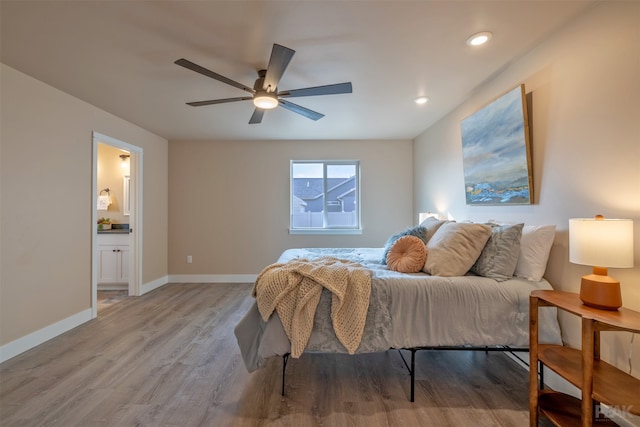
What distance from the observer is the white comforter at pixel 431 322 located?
→ 1.74 m

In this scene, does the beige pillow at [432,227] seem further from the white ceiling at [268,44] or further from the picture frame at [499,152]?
the white ceiling at [268,44]

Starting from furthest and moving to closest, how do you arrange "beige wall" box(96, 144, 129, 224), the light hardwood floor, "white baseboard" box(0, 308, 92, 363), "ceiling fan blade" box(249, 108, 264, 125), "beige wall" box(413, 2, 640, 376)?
"beige wall" box(96, 144, 129, 224)
"ceiling fan blade" box(249, 108, 264, 125)
"white baseboard" box(0, 308, 92, 363)
the light hardwood floor
"beige wall" box(413, 2, 640, 376)

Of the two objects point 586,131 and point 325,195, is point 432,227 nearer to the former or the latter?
point 586,131

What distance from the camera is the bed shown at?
1745mm

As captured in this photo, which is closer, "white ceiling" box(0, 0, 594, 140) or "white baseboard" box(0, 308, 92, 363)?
"white ceiling" box(0, 0, 594, 140)

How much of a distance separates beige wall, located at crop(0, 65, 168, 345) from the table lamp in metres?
4.10

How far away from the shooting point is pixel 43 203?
2.57m

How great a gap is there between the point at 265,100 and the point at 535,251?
7.67 ft

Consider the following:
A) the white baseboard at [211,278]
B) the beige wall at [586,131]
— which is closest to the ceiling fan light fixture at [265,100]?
the beige wall at [586,131]

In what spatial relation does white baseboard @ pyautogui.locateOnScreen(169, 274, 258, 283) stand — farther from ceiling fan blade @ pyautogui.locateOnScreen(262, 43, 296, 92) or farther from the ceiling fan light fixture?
ceiling fan blade @ pyautogui.locateOnScreen(262, 43, 296, 92)

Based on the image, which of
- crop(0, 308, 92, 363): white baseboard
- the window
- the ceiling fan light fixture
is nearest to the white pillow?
the ceiling fan light fixture

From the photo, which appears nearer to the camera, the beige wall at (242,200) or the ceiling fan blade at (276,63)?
the ceiling fan blade at (276,63)

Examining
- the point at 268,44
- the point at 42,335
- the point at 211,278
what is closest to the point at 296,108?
the point at 268,44

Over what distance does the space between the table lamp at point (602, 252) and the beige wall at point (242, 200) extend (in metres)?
3.21
